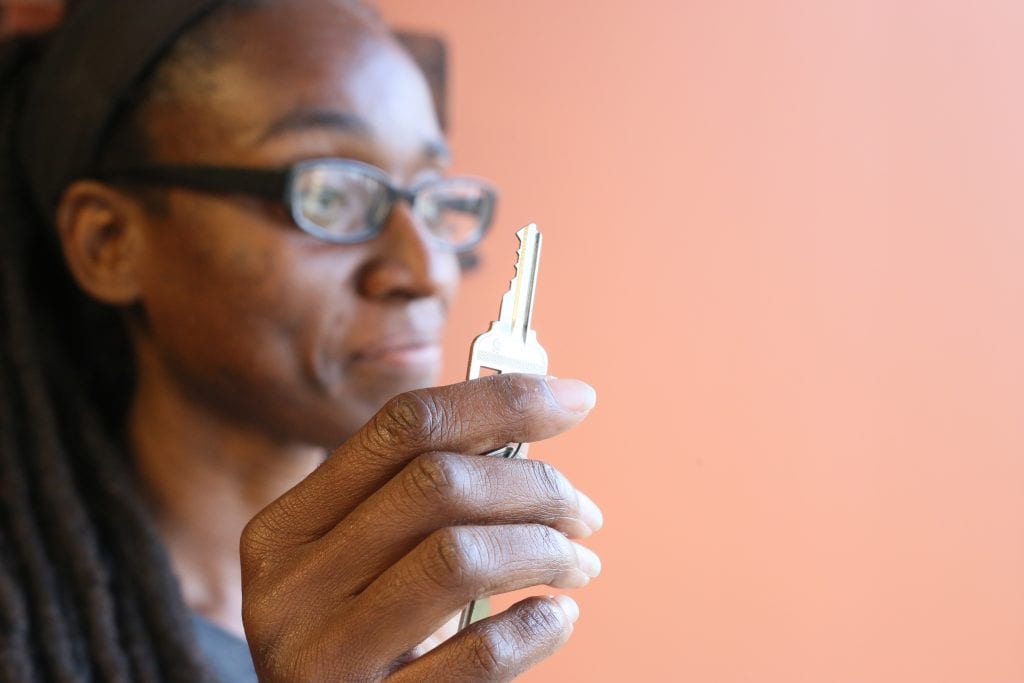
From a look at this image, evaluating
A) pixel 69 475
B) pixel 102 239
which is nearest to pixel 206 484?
pixel 69 475

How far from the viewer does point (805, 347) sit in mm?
378

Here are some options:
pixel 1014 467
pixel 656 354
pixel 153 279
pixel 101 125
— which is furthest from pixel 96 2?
pixel 1014 467

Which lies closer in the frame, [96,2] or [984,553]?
[984,553]

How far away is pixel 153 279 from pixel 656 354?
458 mm

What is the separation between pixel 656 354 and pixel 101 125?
521 millimetres

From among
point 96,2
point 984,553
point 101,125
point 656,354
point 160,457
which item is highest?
point 96,2

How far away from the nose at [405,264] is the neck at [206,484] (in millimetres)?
179

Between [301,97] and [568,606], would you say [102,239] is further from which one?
[568,606]

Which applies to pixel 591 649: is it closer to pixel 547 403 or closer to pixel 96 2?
pixel 547 403

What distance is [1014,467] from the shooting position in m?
0.33

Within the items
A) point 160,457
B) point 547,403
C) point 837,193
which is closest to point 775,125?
point 837,193

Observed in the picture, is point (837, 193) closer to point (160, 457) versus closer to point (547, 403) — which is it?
point (547, 403)

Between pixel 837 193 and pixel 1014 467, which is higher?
pixel 837 193

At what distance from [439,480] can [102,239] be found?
0.53 meters
